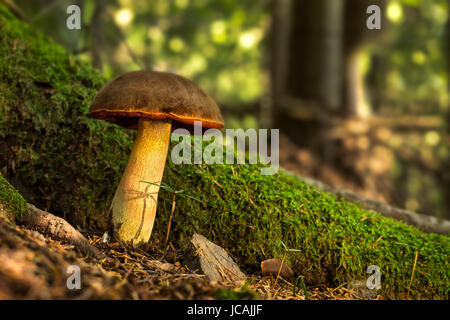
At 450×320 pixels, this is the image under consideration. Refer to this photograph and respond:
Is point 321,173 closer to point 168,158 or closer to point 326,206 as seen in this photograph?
point 326,206

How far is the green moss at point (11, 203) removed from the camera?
1861 millimetres

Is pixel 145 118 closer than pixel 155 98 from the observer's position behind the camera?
No

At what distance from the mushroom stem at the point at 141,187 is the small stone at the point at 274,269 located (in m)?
0.88

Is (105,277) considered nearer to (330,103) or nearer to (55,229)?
(55,229)

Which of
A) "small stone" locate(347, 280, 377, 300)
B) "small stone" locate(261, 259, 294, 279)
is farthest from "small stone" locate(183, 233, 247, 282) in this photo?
"small stone" locate(347, 280, 377, 300)

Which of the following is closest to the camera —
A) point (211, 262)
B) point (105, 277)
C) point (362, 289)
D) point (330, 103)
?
point (105, 277)

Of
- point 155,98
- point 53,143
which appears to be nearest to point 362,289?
point 155,98

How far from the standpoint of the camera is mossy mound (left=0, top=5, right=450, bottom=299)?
2.39 m

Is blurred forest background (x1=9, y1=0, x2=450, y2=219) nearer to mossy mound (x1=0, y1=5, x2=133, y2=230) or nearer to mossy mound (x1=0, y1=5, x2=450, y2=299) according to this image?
mossy mound (x1=0, y1=5, x2=133, y2=230)

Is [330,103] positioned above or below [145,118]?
above

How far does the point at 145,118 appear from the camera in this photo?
7.73 feet

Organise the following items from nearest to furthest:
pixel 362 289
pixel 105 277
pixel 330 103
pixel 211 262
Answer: pixel 105 277, pixel 211 262, pixel 362 289, pixel 330 103

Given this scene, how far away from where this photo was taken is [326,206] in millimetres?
2627

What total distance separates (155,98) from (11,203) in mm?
1062
